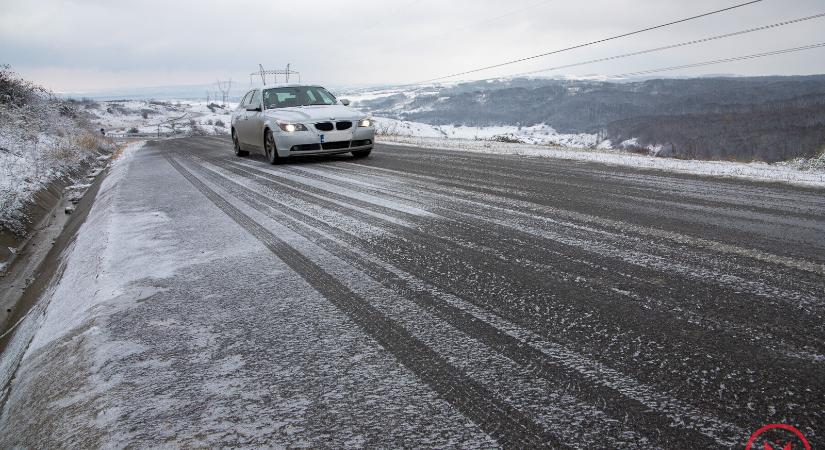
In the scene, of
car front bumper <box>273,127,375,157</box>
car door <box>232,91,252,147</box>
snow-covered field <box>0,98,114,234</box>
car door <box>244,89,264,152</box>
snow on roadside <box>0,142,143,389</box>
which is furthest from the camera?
car door <box>232,91,252,147</box>

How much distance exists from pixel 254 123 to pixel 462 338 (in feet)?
32.9

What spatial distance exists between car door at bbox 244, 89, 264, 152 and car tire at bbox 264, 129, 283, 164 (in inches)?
6.6

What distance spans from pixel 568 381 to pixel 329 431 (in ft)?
2.69

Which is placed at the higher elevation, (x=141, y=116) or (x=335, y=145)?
(x=141, y=116)

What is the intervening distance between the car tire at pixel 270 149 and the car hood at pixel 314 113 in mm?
407

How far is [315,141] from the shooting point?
31.9 feet

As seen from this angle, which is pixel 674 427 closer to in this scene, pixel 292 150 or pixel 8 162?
pixel 292 150

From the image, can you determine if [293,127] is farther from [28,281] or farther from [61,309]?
[61,309]

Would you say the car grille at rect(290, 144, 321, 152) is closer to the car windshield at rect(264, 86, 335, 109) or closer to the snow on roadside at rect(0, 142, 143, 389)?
the car windshield at rect(264, 86, 335, 109)

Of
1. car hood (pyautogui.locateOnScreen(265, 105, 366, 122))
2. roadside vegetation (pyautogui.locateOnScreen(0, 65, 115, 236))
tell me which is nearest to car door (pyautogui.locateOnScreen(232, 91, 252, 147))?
car hood (pyautogui.locateOnScreen(265, 105, 366, 122))

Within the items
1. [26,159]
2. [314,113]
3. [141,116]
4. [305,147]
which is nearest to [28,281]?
[305,147]

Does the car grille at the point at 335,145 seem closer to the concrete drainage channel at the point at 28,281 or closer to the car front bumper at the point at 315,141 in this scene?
the car front bumper at the point at 315,141

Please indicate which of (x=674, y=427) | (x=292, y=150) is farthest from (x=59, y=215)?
(x=674, y=427)

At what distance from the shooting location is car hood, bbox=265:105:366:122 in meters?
9.78
